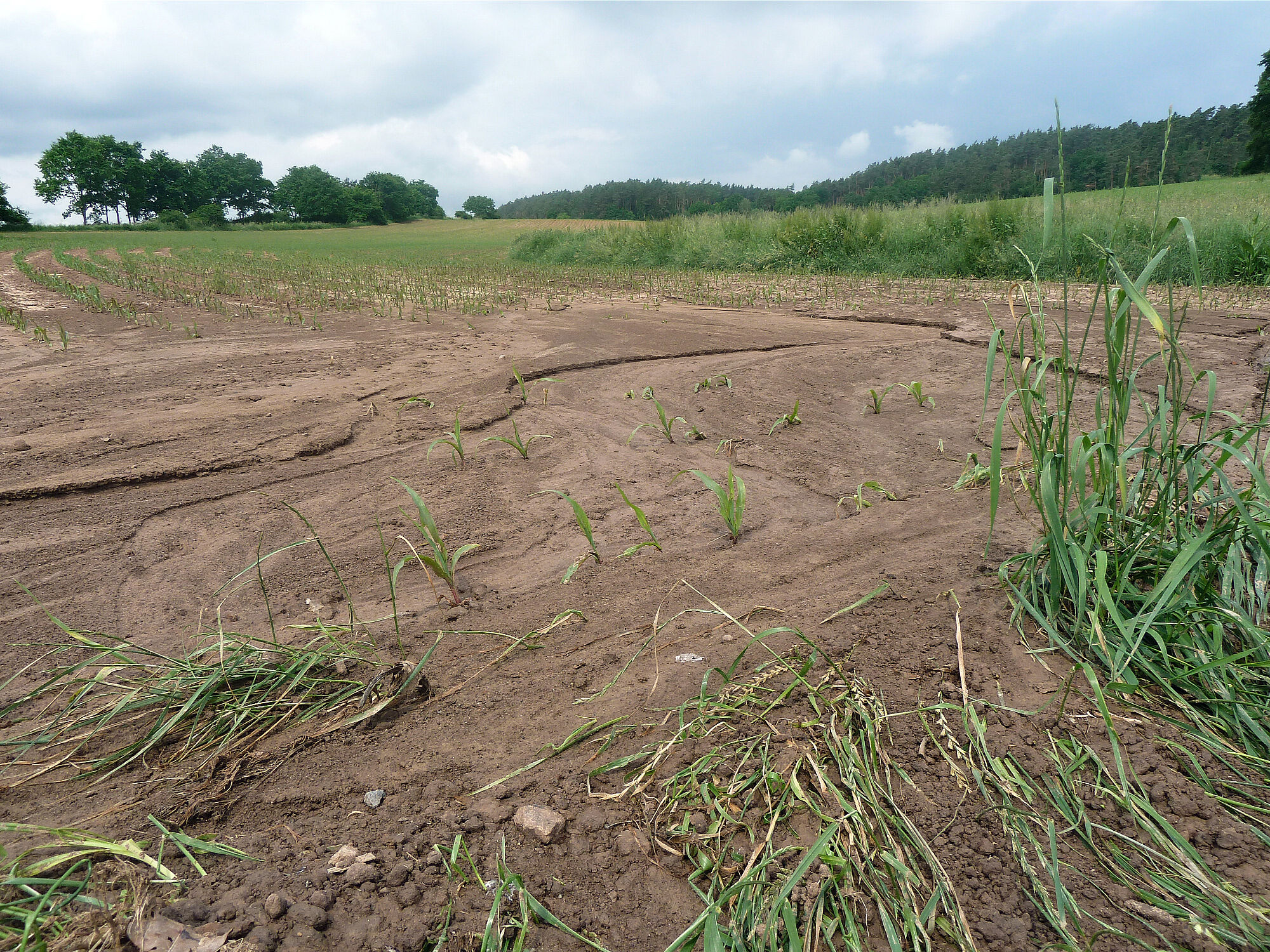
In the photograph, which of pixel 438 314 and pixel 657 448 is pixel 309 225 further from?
pixel 657 448

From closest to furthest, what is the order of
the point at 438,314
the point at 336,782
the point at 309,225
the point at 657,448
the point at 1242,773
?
the point at 1242,773 → the point at 336,782 → the point at 657,448 → the point at 438,314 → the point at 309,225

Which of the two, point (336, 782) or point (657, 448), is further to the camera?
point (657, 448)

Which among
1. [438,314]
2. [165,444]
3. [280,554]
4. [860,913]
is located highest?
[438,314]

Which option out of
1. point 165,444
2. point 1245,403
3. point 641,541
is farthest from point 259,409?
point 1245,403

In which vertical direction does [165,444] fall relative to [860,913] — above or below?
above

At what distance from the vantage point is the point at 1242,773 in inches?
50.4

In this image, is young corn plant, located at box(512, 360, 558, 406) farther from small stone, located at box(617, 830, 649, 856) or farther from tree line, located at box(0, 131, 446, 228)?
tree line, located at box(0, 131, 446, 228)

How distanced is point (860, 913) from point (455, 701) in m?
1.11

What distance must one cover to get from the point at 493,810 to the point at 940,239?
494 inches

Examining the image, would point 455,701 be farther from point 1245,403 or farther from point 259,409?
point 1245,403

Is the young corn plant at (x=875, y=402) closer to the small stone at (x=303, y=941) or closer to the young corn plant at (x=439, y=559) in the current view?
the young corn plant at (x=439, y=559)

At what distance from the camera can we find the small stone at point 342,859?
47.6 inches

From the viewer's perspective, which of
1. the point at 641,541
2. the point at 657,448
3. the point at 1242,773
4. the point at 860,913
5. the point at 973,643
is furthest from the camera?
the point at 657,448

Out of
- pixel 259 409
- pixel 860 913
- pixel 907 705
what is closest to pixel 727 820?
pixel 860 913
